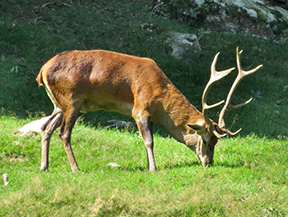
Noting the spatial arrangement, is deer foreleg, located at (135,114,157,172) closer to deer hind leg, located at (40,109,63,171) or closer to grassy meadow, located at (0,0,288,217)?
grassy meadow, located at (0,0,288,217)

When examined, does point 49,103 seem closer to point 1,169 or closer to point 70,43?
point 70,43

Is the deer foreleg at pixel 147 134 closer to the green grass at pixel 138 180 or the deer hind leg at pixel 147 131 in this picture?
the deer hind leg at pixel 147 131

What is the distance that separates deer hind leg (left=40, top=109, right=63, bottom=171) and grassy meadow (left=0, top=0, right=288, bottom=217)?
187mm

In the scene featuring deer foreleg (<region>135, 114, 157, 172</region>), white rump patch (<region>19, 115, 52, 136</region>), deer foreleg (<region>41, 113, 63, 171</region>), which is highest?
deer foreleg (<region>135, 114, 157, 172</region>)

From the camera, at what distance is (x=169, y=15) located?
59.8 feet

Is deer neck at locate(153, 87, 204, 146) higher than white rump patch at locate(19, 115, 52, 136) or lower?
higher

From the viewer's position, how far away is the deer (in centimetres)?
715

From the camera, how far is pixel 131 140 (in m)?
8.95

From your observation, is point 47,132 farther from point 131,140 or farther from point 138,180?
point 131,140

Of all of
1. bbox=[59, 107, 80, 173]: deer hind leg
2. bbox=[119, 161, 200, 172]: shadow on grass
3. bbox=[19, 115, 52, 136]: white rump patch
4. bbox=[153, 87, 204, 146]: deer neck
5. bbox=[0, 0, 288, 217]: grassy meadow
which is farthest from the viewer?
bbox=[19, 115, 52, 136]: white rump patch

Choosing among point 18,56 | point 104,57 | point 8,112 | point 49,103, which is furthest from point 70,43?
point 104,57

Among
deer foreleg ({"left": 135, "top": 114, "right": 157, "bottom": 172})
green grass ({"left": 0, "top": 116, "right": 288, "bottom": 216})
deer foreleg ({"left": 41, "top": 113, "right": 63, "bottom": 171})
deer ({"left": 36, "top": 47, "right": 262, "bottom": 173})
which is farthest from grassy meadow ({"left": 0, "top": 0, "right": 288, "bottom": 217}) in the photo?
deer ({"left": 36, "top": 47, "right": 262, "bottom": 173})

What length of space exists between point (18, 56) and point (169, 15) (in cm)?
714

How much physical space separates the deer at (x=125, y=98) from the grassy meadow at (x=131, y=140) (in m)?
0.51
